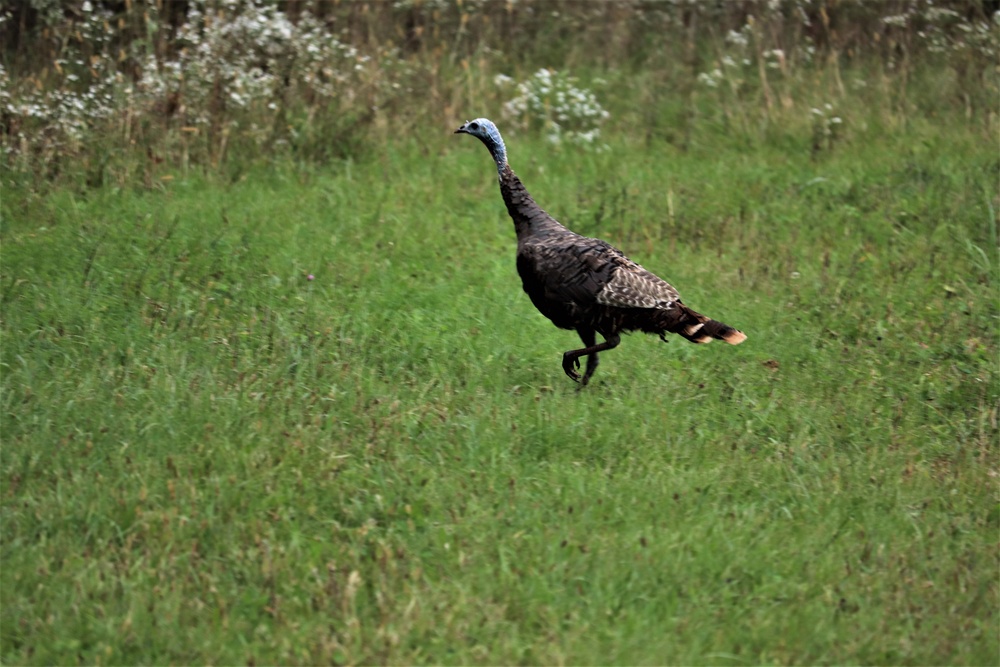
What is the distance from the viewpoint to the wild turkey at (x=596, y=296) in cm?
560

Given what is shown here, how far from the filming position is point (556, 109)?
31.4 ft

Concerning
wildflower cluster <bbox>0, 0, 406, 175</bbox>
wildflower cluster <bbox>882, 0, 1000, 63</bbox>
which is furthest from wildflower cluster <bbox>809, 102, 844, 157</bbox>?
wildflower cluster <bbox>0, 0, 406, 175</bbox>

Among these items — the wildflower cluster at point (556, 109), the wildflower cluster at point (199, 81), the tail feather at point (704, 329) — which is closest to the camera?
the tail feather at point (704, 329)

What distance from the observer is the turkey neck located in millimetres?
6062

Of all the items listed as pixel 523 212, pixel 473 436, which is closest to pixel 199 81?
pixel 523 212

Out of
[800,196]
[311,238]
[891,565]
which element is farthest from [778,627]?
[800,196]

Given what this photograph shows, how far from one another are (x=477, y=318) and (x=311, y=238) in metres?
1.62

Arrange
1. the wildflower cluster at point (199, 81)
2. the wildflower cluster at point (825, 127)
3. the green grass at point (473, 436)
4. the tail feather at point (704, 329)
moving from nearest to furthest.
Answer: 1. the green grass at point (473, 436)
2. the tail feather at point (704, 329)
3. the wildflower cluster at point (199, 81)
4. the wildflower cluster at point (825, 127)

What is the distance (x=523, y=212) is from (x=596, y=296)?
82 centimetres

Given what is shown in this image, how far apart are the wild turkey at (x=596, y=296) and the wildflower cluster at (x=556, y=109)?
379 centimetres

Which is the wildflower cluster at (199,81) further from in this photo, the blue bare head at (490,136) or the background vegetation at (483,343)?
Answer: the blue bare head at (490,136)

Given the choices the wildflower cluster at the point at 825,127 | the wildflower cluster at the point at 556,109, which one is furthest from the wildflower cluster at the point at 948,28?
the wildflower cluster at the point at 556,109

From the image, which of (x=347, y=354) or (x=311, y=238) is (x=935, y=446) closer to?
(x=347, y=354)

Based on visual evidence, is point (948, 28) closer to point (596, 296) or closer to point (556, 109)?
point (556, 109)
